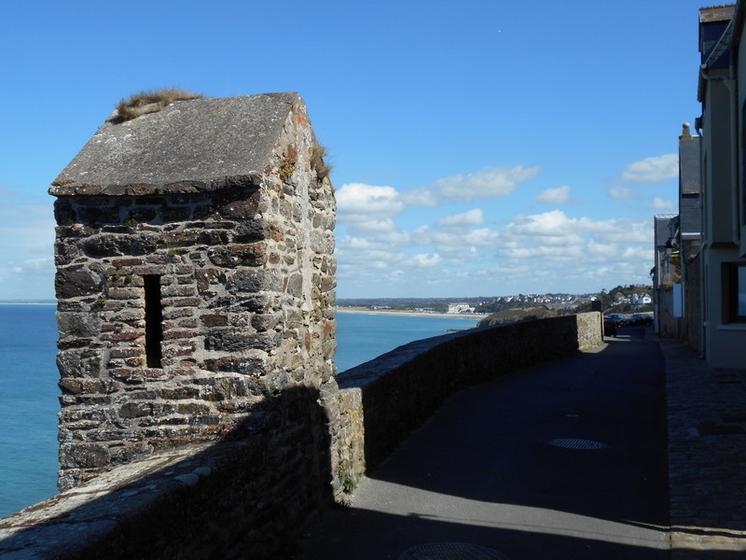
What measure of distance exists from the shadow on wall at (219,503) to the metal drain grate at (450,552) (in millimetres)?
966

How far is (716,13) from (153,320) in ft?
67.2

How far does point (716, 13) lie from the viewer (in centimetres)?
2153

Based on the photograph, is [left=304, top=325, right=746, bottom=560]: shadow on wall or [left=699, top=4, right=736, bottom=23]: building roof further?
[left=699, top=4, right=736, bottom=23]: building roof

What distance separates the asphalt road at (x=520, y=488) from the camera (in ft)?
21.0

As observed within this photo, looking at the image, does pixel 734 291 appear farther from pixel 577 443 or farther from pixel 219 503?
pixel 219 503

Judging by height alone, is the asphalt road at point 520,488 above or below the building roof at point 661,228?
below

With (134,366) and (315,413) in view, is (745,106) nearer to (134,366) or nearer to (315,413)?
(315,413)

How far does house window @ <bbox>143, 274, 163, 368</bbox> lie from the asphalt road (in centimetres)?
198

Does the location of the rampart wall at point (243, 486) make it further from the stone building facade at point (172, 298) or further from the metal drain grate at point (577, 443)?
the metal drain grate at point (577, 443)

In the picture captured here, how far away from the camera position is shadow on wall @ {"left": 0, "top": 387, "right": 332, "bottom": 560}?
369 centimetres

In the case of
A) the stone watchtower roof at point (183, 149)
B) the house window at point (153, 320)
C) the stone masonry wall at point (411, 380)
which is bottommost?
the stone masonry wall at point (411, 380)

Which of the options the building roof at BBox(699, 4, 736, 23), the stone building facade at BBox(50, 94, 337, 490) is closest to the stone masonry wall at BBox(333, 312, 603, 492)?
the stone building facade at BBox(50, 94, 337, 490)

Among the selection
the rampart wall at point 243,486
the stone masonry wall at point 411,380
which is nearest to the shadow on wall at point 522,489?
the stone masonry wall at point 411,380

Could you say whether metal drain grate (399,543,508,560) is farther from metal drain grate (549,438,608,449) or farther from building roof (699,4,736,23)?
building roof (699,4,736,23)
